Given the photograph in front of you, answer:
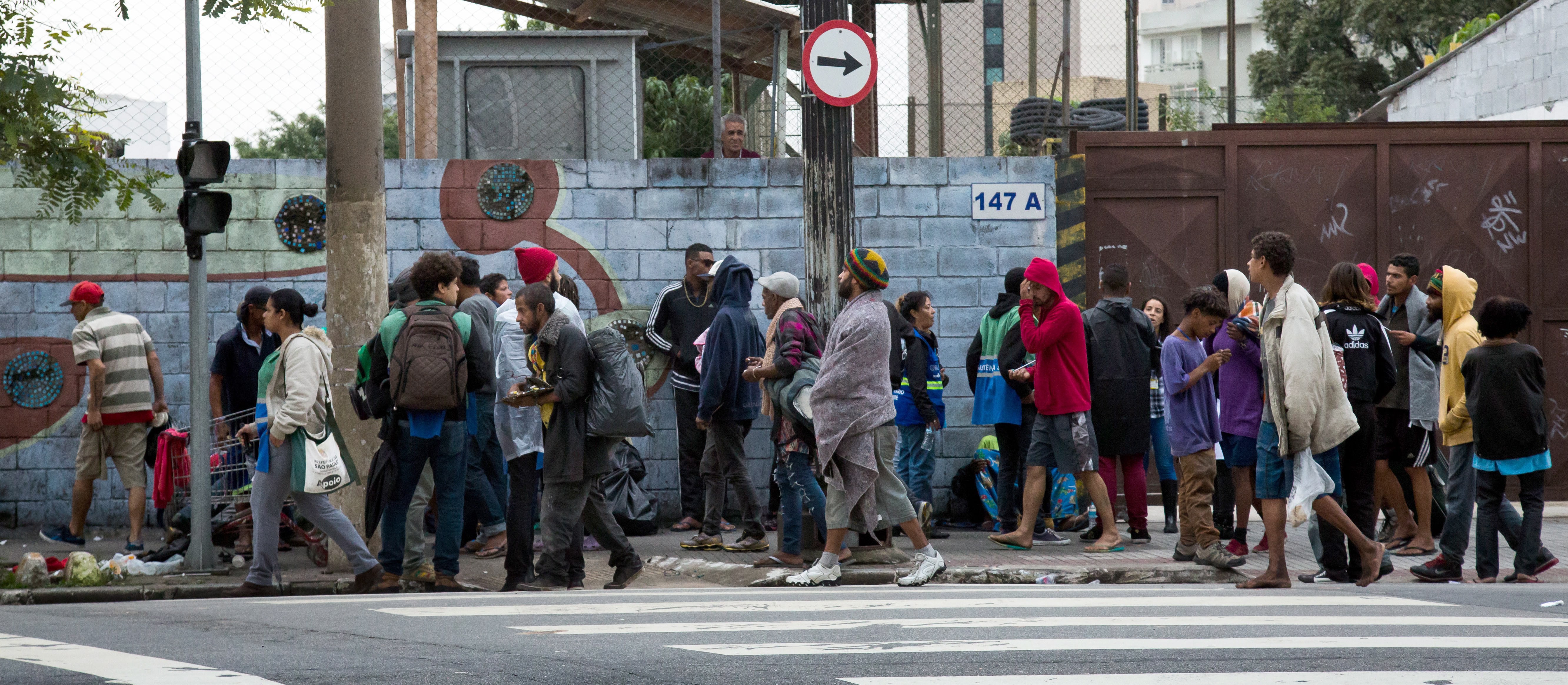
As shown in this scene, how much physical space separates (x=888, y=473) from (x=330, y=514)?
10.2 ft

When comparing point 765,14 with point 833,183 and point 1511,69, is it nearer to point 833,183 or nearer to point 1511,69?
point 833,183

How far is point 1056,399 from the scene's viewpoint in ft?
29.3

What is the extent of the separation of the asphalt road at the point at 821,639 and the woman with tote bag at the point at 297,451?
0.49 metres

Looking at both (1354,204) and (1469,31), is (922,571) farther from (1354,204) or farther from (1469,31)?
(1469,31)

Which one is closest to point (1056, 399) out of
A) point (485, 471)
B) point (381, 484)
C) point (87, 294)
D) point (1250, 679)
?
point (485, 471)

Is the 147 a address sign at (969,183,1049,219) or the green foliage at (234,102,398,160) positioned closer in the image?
the 147 a address sign at (969,183,1049,219)

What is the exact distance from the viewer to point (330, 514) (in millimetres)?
7859

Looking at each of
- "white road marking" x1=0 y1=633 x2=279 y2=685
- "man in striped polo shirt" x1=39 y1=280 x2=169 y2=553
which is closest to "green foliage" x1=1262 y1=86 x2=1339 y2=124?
"man in striped polo shirt" x1=39 y1=280 x2=169 y2=553

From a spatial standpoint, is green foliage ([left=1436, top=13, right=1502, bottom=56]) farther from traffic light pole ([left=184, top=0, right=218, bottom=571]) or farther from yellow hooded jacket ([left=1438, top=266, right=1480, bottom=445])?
traffic light pole ([left=184, top=0, right=218, bottom=571])

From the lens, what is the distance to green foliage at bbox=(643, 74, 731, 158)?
12820mm

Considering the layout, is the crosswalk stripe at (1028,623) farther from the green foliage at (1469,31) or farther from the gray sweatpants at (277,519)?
the green foliage at (1469,31)

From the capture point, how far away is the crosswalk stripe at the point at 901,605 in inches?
257

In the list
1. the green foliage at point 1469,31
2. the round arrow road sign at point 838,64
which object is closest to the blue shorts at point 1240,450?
the round arrow road sign at point 838,64

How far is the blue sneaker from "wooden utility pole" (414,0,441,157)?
371 cm
